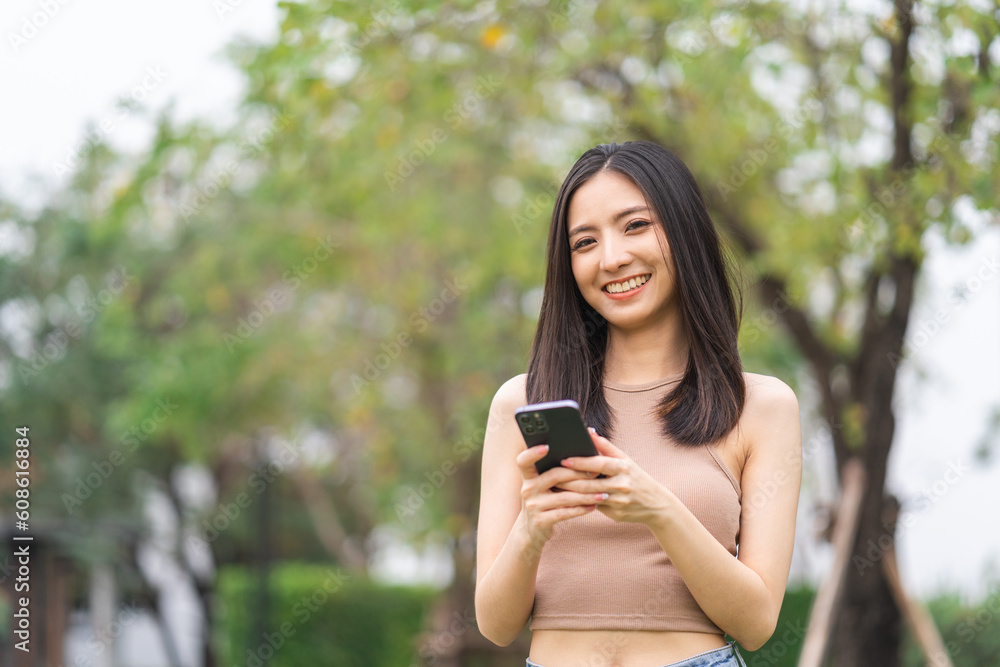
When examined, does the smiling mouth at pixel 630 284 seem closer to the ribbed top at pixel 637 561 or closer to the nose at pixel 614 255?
the nose at pixel 614 255

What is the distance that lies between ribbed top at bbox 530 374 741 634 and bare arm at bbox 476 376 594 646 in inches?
2.8

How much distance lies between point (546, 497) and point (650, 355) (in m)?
0.51

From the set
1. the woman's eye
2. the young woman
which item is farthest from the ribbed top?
the woman's eye

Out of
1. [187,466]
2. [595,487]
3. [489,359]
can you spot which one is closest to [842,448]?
[489,359]

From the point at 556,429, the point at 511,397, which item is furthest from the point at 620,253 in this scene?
the point at 556,429

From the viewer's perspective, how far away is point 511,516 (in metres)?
1.97

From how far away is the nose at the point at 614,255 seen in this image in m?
1.98

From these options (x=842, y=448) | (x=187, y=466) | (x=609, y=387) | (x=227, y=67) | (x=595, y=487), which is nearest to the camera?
(x=595, y=487)

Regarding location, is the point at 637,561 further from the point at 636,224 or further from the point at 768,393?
the point at 636,224

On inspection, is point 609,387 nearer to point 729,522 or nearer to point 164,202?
point 729,522

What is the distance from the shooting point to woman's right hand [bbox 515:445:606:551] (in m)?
1.67

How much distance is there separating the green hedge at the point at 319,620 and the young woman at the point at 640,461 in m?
8.84

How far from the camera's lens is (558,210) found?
2.09 m

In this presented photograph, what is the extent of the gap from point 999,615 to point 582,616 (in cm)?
547
